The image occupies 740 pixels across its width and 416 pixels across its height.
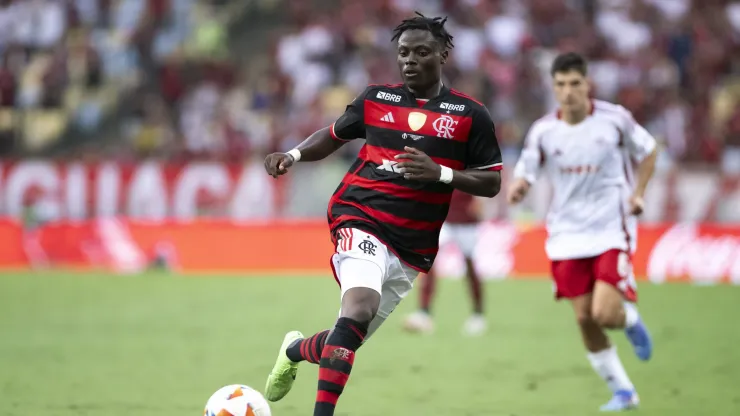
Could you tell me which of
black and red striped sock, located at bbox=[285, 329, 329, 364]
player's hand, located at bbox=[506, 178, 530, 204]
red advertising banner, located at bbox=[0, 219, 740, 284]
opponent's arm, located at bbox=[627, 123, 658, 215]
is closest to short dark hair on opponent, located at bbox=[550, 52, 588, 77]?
opponent's arm, located at bbox=[627, 123, 658, 215]

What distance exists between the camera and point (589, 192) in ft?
28.1

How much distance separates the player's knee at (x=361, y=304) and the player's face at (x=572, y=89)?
285 cm

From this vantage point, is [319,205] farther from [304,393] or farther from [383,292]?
[383,292]

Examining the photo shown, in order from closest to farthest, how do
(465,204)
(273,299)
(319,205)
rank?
(465,204), (273,299), (319,205)

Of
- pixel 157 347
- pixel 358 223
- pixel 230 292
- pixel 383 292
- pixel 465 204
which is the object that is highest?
pixel 358 223

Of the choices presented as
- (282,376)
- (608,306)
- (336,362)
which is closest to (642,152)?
(608,306)

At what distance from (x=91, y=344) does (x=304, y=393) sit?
3979 millimetres

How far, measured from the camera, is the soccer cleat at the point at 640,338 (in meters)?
9.26

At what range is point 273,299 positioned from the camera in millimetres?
16562

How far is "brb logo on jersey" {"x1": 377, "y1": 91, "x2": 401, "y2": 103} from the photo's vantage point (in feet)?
22.7

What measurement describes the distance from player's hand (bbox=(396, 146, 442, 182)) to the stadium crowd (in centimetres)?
1428

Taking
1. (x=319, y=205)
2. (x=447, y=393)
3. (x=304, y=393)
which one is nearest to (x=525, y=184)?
(x=447, y=393)

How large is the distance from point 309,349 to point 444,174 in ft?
4.84

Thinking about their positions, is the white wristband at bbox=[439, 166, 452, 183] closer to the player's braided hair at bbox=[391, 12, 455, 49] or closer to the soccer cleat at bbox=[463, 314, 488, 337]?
the player's braided hair at bbox=[391, 12, 455, 49]
